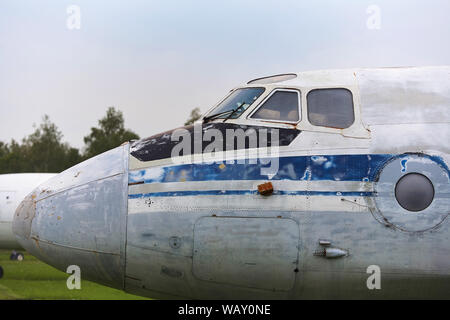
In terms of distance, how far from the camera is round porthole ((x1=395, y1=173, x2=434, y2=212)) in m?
7.12

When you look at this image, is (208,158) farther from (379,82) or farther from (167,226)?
(379,82)

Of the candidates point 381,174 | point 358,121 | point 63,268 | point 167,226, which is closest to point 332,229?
point 381,174

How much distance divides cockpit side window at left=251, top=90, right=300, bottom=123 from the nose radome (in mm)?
1790

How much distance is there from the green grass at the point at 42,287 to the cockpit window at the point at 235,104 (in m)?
12.8

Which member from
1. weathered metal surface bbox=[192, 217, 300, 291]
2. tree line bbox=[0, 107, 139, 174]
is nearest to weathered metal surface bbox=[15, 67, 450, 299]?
→ weathered metal surface bbox=[192, 217, 300, 291]

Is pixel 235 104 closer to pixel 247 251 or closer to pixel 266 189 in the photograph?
pixel 266 189

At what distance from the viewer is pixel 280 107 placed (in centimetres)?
789

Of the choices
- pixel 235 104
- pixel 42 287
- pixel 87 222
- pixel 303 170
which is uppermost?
pixel 235 104

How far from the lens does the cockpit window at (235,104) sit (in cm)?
804

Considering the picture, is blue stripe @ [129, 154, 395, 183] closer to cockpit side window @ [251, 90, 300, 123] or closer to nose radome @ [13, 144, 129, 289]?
nose radome @ [13, 144, 129, 289]

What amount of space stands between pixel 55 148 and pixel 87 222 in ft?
209

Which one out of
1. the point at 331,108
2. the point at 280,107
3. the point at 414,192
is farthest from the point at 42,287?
the point at 414,192

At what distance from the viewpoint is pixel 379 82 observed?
8.00 meters

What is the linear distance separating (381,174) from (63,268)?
397 centimetres
